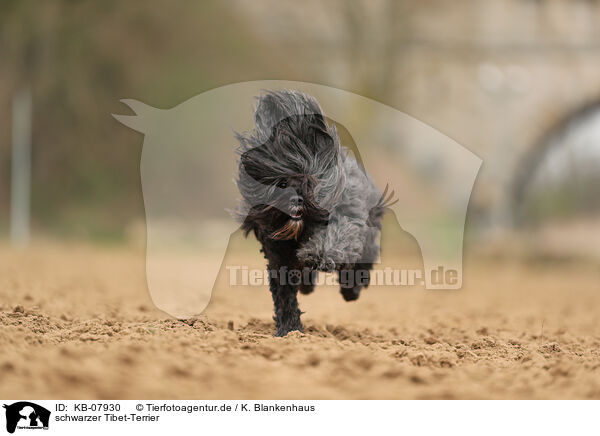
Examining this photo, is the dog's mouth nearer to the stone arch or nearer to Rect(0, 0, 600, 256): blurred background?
Rect(0, 0, 600, 256): blurred background

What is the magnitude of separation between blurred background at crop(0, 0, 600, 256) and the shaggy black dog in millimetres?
10108

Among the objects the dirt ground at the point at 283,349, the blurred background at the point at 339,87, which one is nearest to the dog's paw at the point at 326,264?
the dirt ground at the point at 283,349

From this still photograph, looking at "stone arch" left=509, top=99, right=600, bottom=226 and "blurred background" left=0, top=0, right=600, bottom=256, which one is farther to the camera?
"blurred background" left=0, top=0, right=600, bottom=256

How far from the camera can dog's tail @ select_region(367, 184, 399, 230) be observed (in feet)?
18.1

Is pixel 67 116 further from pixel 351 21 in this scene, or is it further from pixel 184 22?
pixel 351 21

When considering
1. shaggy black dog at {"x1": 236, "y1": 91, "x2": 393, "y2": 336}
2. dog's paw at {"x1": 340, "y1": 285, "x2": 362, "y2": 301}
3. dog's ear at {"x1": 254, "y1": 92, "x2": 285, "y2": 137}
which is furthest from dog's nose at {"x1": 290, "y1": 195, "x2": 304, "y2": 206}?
dog's paw at {"x1": 340, "y1": 285, "x2": 362, "y2": 301}

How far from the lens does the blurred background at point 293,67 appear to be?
49.2ft

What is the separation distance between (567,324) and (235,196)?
11.7ft

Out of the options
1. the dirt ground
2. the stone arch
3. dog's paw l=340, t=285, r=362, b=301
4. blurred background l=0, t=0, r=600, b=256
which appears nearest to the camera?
the dirt ground

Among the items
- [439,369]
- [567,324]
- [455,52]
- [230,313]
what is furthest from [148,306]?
[455,52]

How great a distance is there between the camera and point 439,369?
3857 mm

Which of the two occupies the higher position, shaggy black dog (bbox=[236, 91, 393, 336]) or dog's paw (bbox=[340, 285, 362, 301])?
shaggy black dog (bbox=[236, 91, 393, 336])
